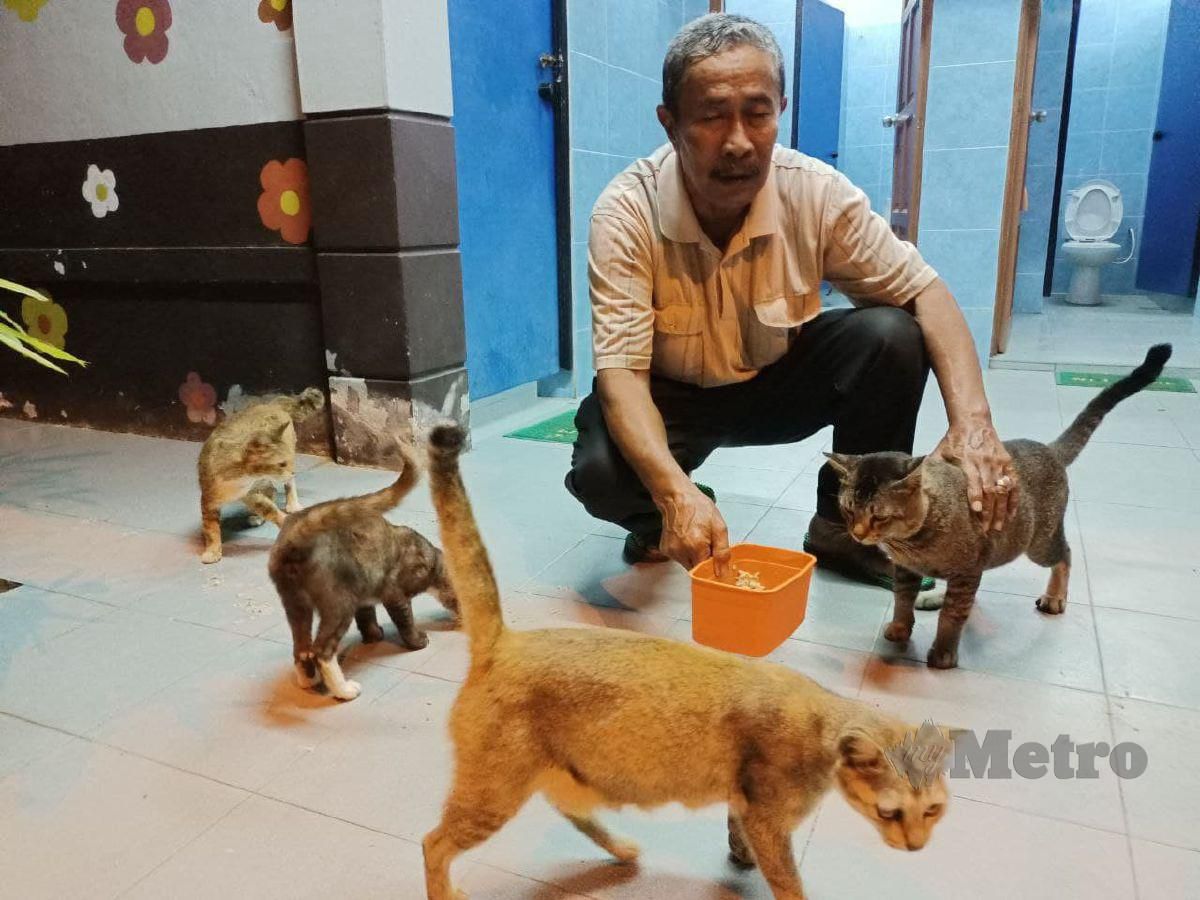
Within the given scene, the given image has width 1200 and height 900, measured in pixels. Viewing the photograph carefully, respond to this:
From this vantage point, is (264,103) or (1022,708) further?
(264,103)

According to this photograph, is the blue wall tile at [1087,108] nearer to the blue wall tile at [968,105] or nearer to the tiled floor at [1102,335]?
the tiled floor at [1102,335]

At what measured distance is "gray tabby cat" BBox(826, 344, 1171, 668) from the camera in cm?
174

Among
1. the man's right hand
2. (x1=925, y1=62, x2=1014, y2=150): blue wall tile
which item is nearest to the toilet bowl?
(x1=925, y1=62, x2=1014, y2=150): blue wall tile

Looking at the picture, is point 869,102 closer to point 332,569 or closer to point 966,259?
point 966,259

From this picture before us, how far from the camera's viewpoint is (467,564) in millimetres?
1196

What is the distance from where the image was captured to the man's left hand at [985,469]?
1.82 m

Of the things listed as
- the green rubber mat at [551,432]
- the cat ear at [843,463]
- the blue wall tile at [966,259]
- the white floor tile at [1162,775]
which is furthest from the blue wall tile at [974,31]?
the white floor tile at [1162,775]

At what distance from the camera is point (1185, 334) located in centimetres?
637

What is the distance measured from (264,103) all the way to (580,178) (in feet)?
5.59

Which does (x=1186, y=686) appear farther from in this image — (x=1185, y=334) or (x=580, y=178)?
(x=1185, y=334)

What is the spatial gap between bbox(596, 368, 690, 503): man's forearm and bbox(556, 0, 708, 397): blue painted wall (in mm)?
2540

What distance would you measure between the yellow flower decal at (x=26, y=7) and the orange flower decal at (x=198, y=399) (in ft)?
5.49

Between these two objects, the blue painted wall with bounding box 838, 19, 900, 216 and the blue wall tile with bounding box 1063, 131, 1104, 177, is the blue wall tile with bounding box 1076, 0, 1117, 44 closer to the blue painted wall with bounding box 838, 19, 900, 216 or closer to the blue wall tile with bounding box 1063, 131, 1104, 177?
the blue wall tile with bounding box 1063, 131, 1104, 177

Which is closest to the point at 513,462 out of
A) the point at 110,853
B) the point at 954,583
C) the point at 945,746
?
the point at 954,583
